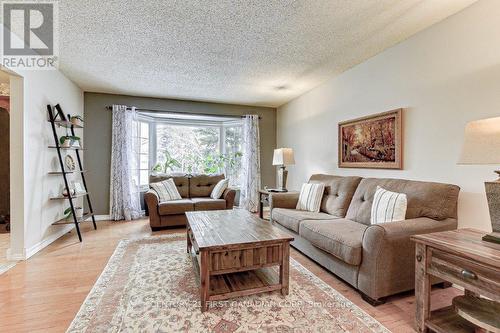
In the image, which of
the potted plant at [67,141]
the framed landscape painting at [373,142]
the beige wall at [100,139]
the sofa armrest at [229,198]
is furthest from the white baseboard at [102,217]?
the framed landscape painting at [373,142]

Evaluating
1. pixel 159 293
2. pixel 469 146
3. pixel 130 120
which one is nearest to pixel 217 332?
pixel 159 293

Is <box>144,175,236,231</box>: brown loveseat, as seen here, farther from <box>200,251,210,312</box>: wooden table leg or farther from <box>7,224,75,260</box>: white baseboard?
<box>200,251,210,312</box>: wooden table leg

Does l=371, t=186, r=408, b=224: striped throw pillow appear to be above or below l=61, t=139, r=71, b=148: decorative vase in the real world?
below

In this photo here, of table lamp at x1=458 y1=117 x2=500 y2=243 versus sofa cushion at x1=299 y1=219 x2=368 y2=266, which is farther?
sofa cushion at x1=299 y1=219 x2=368 y2=266

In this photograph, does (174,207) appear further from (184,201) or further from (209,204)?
(209,204)

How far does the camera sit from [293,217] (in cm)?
289

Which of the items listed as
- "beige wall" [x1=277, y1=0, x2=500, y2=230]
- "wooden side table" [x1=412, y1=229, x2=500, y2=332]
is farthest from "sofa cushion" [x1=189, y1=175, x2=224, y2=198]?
"wooden side table" [x1=412, y1=229, x2=500, y2=332]

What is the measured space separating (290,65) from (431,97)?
65.8 inches

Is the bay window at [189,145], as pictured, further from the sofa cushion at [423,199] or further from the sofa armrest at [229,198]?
the sofa cushion at [423,199]

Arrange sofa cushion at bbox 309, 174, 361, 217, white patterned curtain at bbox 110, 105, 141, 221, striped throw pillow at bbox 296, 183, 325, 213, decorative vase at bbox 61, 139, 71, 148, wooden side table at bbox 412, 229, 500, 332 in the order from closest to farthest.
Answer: wooden side table at bbox 412, 229, 500, 332
sofa cushion at bbox 309, 174, 361, 217
striped throw pillow at bbox 296, 183, 325, 213
decorative vase at bbox 61, 139, 71, 148
white patterned curtain at bbox 110, 105, 141, 221

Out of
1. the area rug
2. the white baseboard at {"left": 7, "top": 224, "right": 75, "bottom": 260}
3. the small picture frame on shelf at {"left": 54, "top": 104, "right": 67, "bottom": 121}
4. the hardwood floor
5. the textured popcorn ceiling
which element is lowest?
the hardwood floor

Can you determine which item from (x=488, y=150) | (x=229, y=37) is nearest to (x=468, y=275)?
(x=488, y=150)

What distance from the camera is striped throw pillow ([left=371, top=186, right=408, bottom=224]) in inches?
84.2

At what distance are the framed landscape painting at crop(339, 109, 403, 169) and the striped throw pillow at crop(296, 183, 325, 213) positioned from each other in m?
0.57
